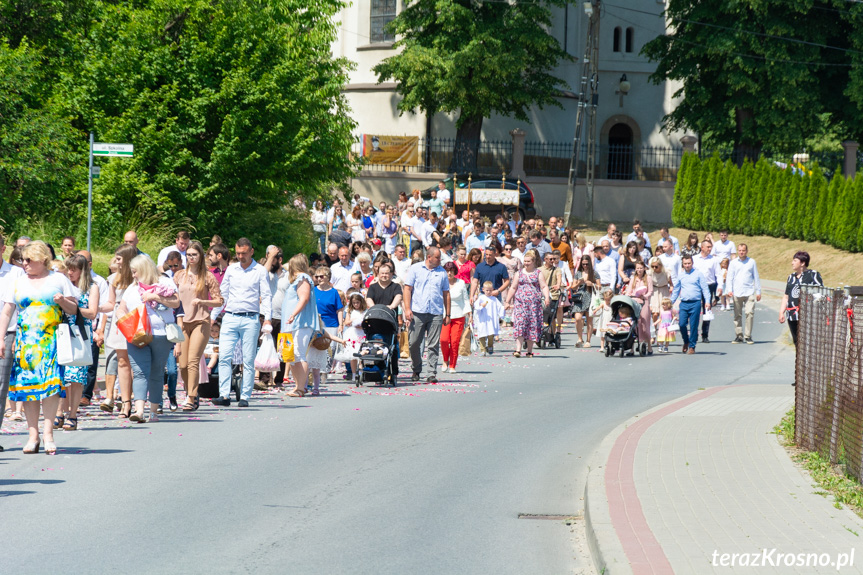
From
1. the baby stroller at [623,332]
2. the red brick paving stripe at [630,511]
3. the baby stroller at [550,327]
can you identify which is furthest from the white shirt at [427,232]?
the red brick paving stripe at [630,511]

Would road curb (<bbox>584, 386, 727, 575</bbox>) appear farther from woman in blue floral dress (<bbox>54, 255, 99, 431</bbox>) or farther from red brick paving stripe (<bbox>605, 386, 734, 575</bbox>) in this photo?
woman in blue floral dress (<bbox>54, 255, 99, 431</bbox>)

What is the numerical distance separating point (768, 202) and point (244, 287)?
103 feet

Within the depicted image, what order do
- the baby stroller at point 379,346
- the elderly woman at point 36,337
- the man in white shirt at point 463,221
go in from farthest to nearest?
1. the man in white shirt at point 463,221
2. the baby stroller at point 379,346
3. the elderly woman at point 36,337

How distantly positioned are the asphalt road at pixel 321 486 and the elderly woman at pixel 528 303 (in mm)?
4475

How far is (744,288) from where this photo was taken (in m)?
24.0

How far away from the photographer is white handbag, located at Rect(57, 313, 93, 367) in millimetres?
10852

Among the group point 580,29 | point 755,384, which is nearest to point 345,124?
point 755,384

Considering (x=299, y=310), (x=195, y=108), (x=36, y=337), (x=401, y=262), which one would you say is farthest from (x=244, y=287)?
(x=195, y=108)

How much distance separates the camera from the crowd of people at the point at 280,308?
10.8 meters

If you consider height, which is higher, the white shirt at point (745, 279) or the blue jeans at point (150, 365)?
the white shirt at point (745, 279)

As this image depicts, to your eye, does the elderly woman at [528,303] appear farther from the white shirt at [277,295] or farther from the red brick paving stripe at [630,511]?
the red brick paving stripe at [630,511]

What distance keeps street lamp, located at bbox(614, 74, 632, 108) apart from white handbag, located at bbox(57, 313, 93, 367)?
5094cm

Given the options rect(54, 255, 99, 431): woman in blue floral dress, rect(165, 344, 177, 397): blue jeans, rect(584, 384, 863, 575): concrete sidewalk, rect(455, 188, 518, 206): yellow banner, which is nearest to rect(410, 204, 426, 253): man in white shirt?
rect(455, 188, 518, 206): yellow banner

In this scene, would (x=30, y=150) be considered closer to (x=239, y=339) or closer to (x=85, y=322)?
(x=239, y=339)
